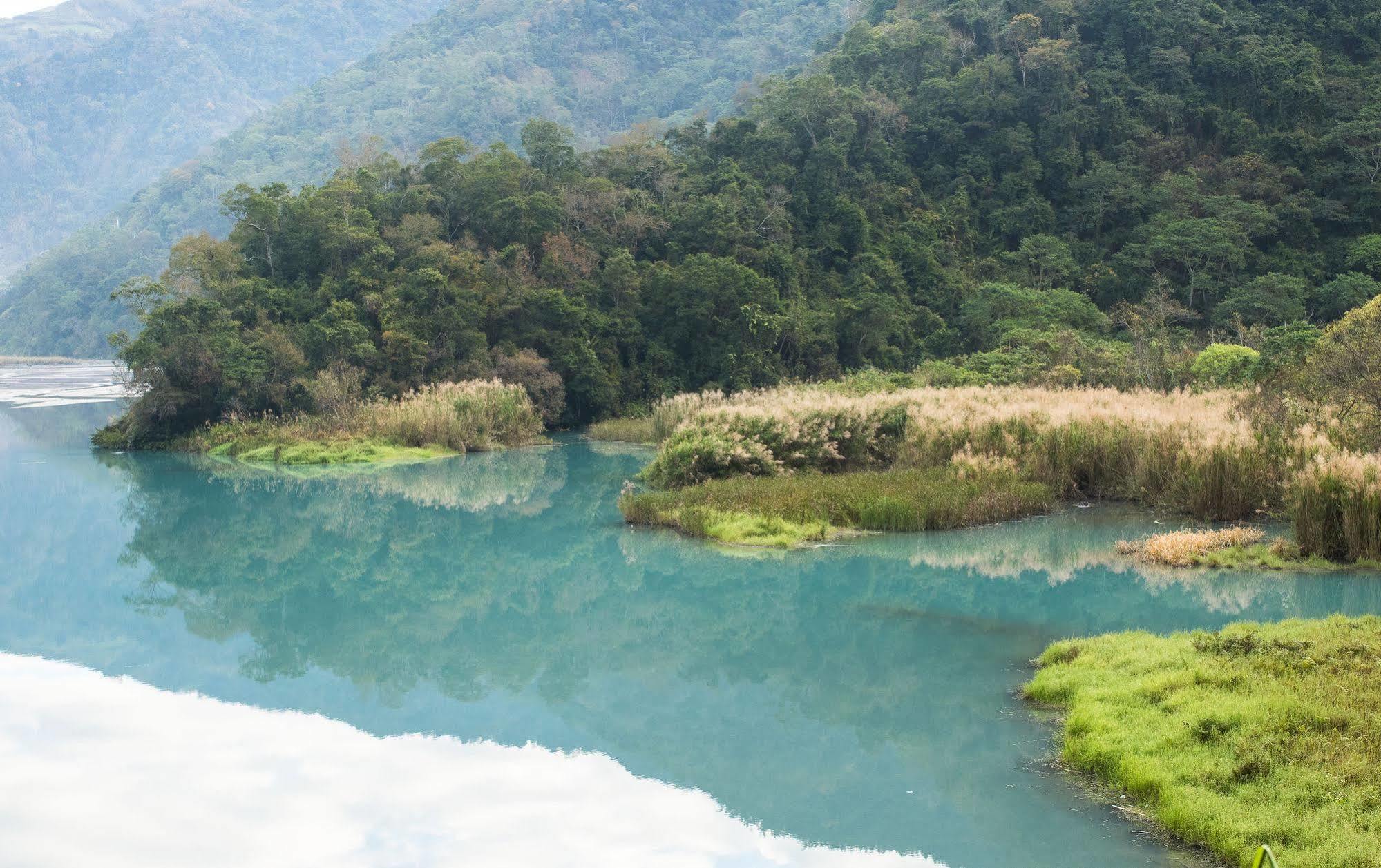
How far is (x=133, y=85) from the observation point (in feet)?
436

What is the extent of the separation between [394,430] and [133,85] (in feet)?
417

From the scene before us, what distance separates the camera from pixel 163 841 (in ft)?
21.8

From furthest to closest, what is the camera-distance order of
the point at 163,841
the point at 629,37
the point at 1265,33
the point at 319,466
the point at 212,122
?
the point at 212,122
the point at 629,37
the point at 1265,33
the point at 319,466
the point at 163,841

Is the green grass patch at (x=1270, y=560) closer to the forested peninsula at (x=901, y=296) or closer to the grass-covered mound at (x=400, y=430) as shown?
Result: the forested peninsula at (x=901, y=296)

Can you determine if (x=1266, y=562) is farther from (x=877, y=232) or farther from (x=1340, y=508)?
(x=877, y=232)

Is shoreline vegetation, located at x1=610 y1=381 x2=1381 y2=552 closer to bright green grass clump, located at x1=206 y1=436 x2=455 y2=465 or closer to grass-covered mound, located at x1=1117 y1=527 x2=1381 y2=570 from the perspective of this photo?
grass-covered mound, located at x1=1117 y1=527 x2=1381 y2=570

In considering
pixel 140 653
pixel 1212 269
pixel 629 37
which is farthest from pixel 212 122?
pixel 140 653

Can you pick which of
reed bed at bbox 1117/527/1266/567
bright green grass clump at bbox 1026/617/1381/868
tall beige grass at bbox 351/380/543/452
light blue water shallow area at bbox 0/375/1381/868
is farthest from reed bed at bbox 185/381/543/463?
bright green grass clump at bbox 1026/617/1381/868

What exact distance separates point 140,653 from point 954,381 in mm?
18747

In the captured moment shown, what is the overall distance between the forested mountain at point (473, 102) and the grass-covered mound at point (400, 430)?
50193mm

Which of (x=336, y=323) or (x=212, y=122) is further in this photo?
(x=212, y=122)

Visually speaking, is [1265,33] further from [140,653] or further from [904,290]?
[140,653]

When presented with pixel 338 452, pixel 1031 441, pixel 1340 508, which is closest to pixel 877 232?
pixel 338 452

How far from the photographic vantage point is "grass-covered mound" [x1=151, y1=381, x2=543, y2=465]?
84.1 ft
